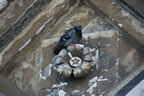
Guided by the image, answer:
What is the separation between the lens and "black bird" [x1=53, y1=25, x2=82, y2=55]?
→ 5.40 meters

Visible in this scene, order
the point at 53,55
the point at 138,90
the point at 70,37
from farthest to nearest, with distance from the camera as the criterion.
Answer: the point at 53,55 → the point at 70,37 → the point at 138,90

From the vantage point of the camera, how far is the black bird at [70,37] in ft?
17.7

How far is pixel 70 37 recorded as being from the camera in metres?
5.41

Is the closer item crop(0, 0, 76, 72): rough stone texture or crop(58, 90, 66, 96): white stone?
crop(58, 90, 66, 96): white stone

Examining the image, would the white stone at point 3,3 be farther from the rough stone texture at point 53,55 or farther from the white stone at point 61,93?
the white stone at point 61,93

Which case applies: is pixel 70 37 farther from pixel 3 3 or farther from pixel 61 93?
pixel 3 3

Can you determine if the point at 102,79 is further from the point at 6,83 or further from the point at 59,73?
the point at 6,83

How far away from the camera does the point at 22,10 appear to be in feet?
18.3

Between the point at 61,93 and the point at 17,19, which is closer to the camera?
the point at 61,93

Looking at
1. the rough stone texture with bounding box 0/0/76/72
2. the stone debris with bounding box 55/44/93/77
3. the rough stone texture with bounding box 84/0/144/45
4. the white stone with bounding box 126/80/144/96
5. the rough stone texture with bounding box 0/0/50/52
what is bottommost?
the rough stone texture with bounding box 84/0/144/45

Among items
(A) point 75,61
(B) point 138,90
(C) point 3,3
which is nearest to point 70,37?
(A) point 75,61

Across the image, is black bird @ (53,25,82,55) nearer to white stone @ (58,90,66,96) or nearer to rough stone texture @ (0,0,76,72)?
rough stone texture @ (0,0,76,72)

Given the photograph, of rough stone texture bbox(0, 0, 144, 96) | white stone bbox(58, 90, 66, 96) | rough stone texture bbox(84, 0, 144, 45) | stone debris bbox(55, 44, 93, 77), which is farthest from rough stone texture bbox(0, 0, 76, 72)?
white stone bbox(58, 90, 66, 96)

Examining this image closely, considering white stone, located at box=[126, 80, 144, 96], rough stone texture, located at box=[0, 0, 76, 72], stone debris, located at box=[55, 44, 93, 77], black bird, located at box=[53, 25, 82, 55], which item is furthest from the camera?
rough stone texture, located at box=[0, 0, 76, 72]
